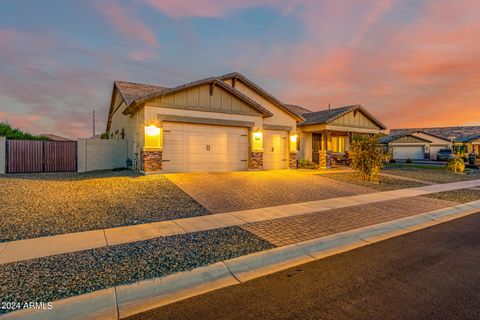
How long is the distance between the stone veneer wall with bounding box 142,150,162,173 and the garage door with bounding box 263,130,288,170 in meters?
7.22

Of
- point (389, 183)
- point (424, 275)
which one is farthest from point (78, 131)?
point (424, 275)

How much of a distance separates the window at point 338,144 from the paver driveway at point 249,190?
11013mm

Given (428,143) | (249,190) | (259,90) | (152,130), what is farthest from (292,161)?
(428,143)

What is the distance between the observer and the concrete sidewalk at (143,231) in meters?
4.41

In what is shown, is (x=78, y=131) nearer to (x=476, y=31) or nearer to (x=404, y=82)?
(x=404, y=82)

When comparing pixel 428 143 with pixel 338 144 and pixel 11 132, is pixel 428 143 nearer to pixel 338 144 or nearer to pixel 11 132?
pixel 338 144

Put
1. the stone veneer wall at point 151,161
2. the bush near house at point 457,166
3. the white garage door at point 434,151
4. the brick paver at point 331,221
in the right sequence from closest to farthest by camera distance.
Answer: the brick paver at point 331,221 → the stone veneer wall at point 151,161 → the bush near house at point 457,166 → the white garage door at point 434,151

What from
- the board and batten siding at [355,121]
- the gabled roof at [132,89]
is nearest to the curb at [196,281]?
the gabled roof at [132,89]

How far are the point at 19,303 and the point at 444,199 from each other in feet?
39.6

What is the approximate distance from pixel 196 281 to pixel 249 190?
6867 millimetres

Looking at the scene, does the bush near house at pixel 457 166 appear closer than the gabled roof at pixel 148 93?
No

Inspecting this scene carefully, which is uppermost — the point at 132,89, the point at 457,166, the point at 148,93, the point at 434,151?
the point at 132,89

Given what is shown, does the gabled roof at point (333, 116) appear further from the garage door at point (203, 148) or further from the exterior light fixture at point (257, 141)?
the garage door at point (203, 148)

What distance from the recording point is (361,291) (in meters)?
3.28
